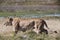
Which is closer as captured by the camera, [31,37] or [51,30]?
[31,37]

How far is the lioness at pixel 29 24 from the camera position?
11.4 meters

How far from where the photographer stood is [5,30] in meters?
12.2

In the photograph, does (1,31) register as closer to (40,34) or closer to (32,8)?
(40,34)

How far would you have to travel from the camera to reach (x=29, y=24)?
11578 mm

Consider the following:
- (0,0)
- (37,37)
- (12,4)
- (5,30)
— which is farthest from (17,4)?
(37,37)

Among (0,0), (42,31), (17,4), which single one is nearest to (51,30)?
(42,31)

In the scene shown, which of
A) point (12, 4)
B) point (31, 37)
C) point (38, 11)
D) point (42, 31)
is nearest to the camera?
point (31, 37)

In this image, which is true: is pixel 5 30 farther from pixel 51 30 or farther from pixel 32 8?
pixel 32 8

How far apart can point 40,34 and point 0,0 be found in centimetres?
986

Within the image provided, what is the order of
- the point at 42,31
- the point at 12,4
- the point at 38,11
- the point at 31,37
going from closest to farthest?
the point at 31,37, the point at 42,31, the point at 38,11, the point at 12,4

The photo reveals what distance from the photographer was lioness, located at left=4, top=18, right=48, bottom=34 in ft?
37.3

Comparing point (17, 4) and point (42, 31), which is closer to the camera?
point (42, 31)

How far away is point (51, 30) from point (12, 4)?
25.6 feet

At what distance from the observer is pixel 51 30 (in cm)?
1202
